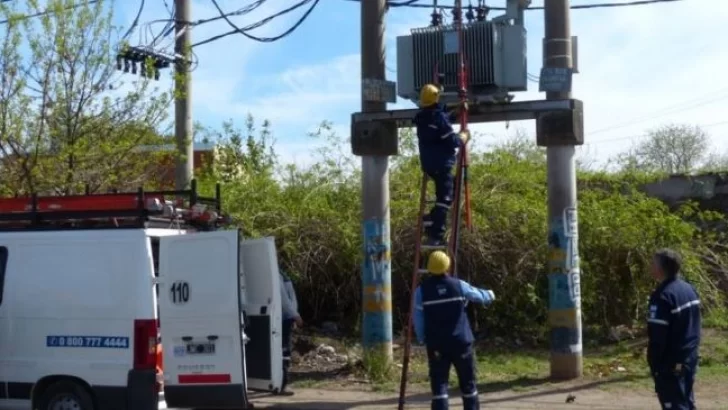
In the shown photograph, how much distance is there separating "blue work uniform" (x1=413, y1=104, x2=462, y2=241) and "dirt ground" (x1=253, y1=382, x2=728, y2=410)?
224 cm

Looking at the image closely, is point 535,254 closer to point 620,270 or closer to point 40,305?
point 620,270

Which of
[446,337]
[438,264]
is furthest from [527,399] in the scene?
[438,264]

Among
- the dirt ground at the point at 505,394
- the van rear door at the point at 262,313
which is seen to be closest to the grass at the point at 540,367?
the dirt ground at the point at 505,394

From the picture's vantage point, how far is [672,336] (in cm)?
871

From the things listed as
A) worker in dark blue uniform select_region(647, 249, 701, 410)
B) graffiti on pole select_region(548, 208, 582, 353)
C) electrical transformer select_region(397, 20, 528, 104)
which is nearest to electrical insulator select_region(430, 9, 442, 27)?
electrical transformer select_region(397, 20, 528, 104)

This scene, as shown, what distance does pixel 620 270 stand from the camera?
15.6 meters

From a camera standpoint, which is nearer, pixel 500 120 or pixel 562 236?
pixel 562 236

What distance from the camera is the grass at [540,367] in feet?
42.5

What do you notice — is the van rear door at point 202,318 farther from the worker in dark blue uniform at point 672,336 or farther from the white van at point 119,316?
the worker in dark blue uniform at point 672,336

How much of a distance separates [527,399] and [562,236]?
2.01m

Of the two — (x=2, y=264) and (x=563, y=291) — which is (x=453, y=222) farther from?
(x=2, y=264)

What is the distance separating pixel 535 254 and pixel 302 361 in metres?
3.63

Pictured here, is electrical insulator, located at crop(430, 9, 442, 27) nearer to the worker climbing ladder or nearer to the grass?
the worker climbing ladder

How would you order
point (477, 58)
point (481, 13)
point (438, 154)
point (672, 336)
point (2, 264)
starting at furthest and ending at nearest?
1. point (481, 13)
2. point (477, 58)
3. point (438, 154)
4. point (2, 264)
5. point (672, 336)
